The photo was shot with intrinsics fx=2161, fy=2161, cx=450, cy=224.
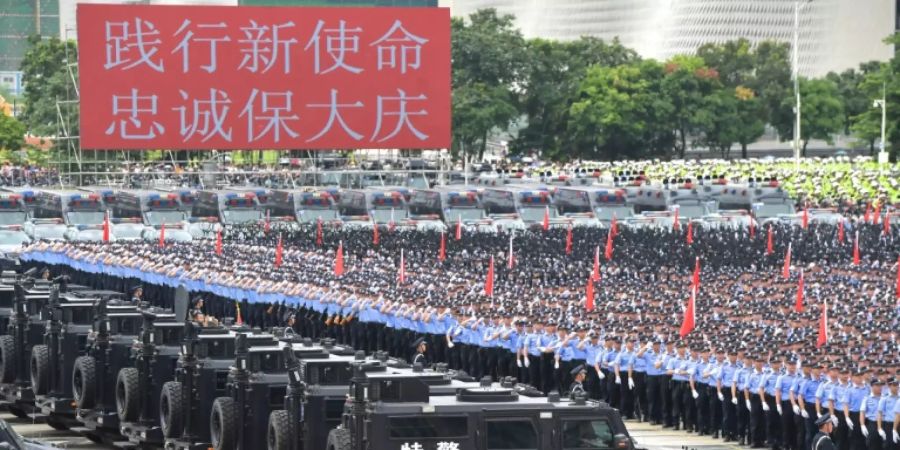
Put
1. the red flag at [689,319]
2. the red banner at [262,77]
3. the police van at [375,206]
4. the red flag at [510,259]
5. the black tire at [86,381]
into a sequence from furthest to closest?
the red banner at [262,77] → the police van at [375,206] → the red flag at [510,259] → the red flag at [689,319] → the black tire at [86,381]

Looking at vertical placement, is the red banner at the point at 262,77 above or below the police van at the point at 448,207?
above

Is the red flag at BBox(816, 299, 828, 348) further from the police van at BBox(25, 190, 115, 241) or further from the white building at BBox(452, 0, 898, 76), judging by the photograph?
the white building at BBox(452, 0, 898, 76)

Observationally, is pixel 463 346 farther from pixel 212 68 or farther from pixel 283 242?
pixel 212 68

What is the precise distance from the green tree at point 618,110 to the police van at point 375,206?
110ft

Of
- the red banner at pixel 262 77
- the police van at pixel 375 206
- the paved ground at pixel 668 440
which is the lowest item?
the paved ground at pixel 668 440

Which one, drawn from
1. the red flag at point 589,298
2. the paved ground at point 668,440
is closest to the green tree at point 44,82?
the red flag at point 589,298

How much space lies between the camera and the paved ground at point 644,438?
21.1 metres

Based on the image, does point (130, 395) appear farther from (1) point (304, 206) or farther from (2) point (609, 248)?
(1) point (304, 206)

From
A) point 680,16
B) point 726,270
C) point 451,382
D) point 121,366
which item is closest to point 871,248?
point 726,270

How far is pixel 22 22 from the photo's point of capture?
120812mm

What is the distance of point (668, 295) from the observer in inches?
1136

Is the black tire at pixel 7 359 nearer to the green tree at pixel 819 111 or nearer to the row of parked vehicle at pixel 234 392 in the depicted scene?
the row of parked vehicle at pixel 234 392

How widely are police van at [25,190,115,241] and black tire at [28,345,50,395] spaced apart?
21.0 m

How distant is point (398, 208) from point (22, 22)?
77.2 meters
